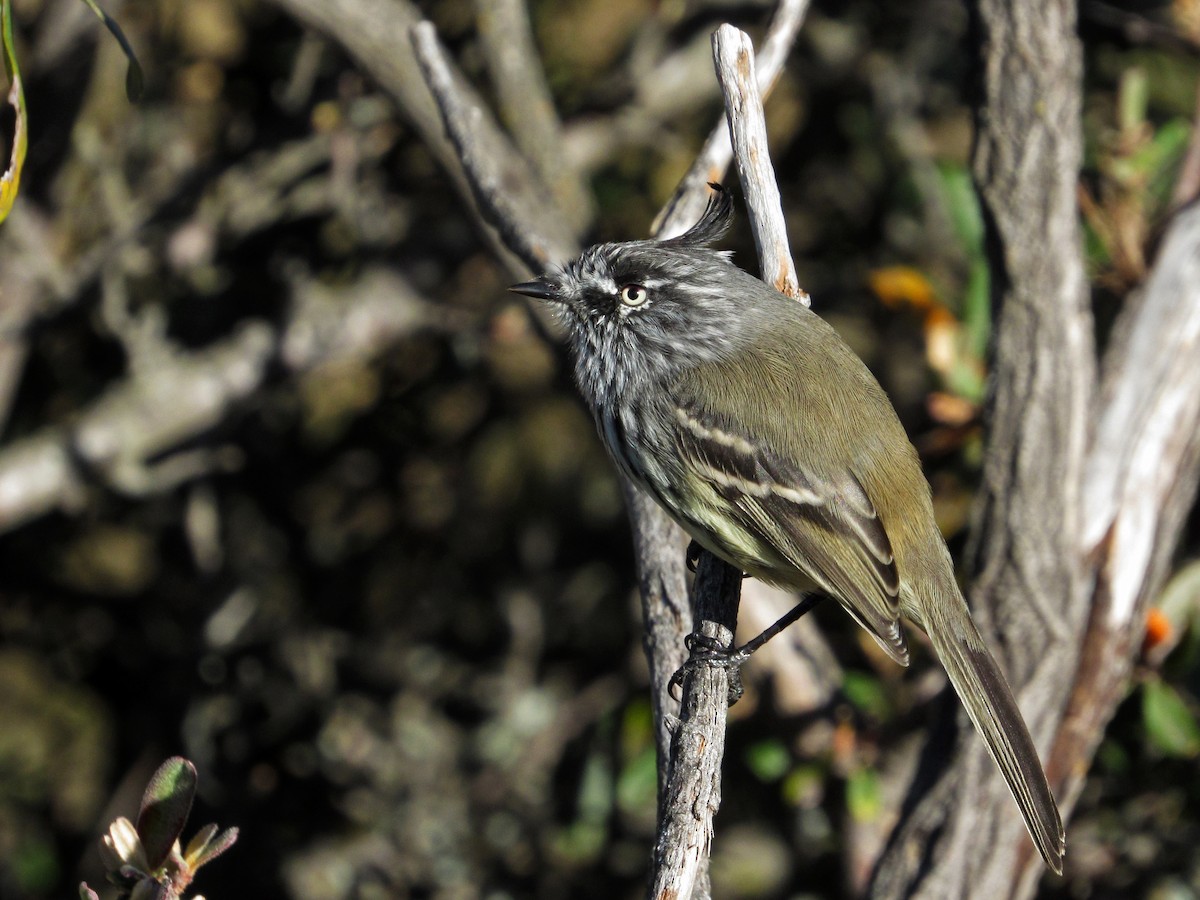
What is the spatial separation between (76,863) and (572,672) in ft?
7.91

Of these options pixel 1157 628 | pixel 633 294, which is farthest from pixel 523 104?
pixel 1157 628

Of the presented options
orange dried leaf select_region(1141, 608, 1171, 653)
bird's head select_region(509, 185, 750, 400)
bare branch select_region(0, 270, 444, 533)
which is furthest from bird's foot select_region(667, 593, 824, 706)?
bare branch select_region(0, 270, 444, 533)

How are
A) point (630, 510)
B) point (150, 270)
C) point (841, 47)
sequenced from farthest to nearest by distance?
1. point (841, 47)
2. point (150, 270)
3. point (630, 510)

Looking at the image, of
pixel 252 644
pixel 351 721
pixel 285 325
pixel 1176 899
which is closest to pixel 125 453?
pixel 285 325

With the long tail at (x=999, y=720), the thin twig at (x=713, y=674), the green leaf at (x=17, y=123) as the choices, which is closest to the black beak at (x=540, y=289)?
the thin twig at (x=713, y=674)

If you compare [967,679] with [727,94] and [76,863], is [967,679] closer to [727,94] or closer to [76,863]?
[727,94]

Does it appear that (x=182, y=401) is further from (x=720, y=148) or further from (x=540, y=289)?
(x=720, y=148)

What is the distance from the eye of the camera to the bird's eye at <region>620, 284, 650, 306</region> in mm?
3877

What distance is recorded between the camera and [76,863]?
5.98 metres

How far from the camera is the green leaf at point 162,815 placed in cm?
197

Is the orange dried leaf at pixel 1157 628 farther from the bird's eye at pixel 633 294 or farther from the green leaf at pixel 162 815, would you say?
the green leaf at pixel 162 815

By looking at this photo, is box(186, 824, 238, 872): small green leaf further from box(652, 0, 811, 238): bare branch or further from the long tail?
box(652, 0, 811, 238): bare branch

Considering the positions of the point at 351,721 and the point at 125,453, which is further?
the point at 351,721

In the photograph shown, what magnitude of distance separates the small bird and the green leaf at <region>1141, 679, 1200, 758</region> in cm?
114
